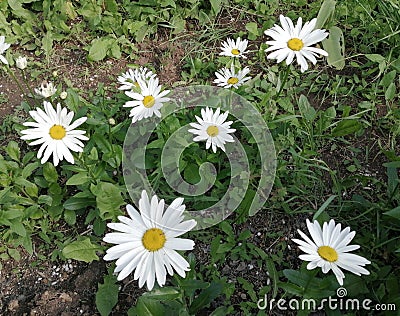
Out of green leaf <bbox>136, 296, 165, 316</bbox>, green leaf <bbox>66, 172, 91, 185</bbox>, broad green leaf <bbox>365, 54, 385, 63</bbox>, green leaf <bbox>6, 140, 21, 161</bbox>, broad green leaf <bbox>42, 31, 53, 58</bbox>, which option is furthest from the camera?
broad green leaf <bbox>42, 31, 53, 58</bbox>

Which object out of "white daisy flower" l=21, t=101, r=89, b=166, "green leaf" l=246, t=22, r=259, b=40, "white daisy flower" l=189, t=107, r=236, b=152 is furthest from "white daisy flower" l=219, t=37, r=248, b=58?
"white daisy flower" l=21, t=101, r=89, b=166

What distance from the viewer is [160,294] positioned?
1608 mm

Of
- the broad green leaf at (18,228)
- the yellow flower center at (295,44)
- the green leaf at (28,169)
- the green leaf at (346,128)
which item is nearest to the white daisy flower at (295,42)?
the yellow flower center at (295,44)

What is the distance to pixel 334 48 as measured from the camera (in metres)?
2.47

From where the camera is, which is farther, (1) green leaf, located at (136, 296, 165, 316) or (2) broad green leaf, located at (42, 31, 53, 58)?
(2) broad green leaf, located at (42, 31, 53, 58)

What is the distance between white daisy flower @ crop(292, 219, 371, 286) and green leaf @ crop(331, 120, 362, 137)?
0.65 m

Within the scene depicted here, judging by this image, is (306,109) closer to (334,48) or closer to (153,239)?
(334,48)

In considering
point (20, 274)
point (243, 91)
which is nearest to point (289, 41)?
point (243, 91)

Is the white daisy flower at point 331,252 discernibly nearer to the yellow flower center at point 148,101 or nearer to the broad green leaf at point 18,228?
the yellow flower center at point 148,101

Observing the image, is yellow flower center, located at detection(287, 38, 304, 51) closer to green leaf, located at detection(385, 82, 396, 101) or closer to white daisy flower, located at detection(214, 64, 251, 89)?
white daisy flower, located at detection(214, 64, 251, 89)

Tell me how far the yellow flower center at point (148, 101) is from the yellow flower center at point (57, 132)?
33 cm

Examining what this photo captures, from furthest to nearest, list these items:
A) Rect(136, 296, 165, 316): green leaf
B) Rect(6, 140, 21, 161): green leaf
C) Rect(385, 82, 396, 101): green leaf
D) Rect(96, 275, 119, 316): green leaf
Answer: Rect(385, 82, 396, 101): green leaf → Rect(6, 140, 21, 161): green leaf → Rect(96, 275, 119, 316): green leaf → Rect(136, 296, 165, 316): green leaf

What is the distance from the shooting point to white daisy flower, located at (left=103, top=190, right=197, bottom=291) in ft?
4.69

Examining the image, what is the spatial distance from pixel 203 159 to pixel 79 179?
1.61 feet
